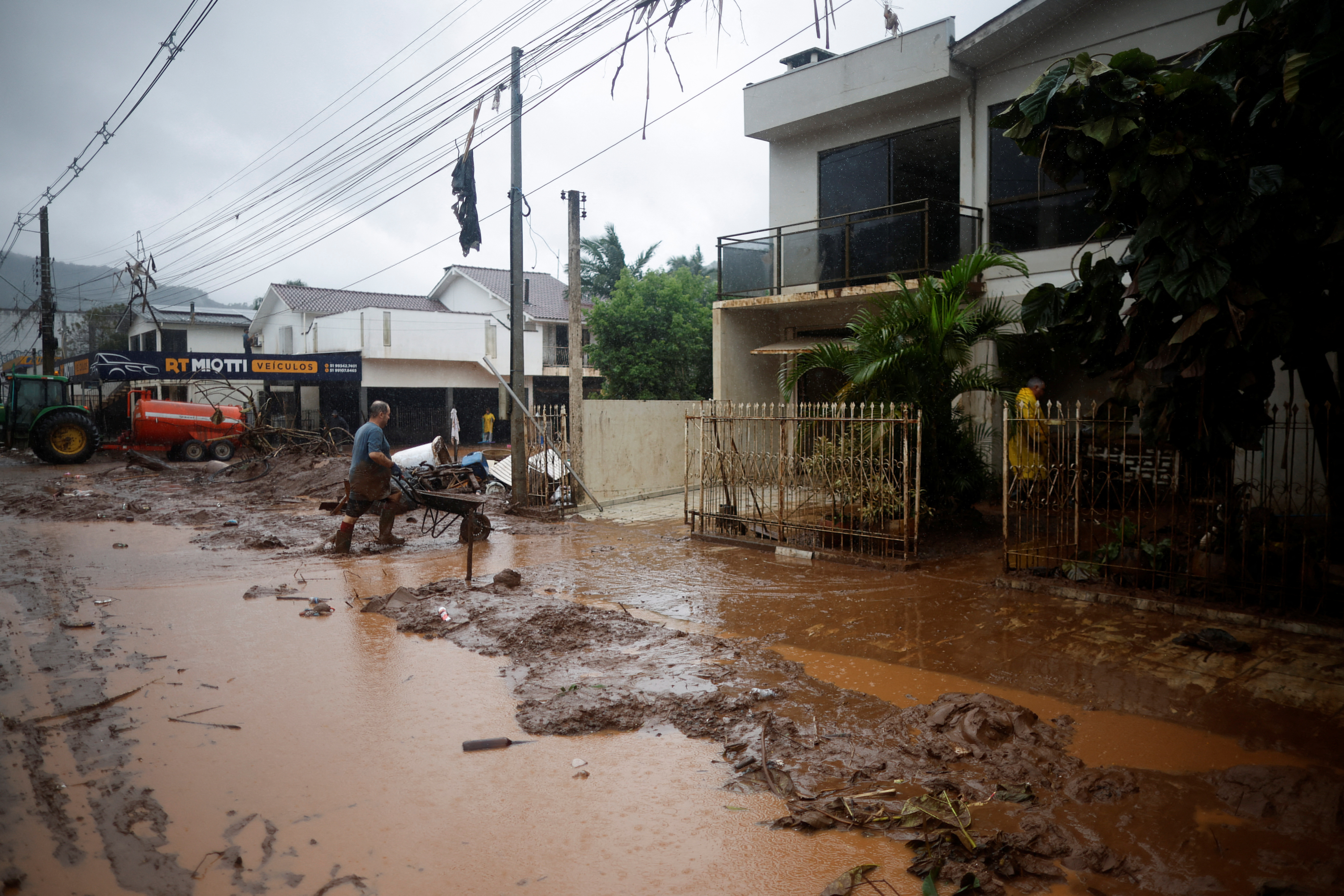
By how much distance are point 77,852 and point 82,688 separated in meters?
2.39

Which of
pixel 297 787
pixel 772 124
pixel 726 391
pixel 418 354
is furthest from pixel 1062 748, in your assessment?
Answer: pixel 418 354

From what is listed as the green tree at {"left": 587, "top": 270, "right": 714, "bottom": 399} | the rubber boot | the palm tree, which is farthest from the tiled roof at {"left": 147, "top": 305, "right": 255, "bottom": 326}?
the palm tree

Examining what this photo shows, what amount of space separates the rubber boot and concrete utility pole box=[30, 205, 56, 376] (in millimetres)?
24779

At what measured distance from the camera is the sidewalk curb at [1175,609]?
622 cm

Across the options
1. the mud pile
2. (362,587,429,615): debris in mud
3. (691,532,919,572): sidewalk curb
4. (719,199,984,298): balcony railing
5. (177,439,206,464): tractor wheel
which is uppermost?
(719,199,984,298): balcony railing

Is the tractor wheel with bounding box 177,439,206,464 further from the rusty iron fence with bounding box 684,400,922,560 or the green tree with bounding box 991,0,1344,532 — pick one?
the green tree with bounding box 991,0,1344,532

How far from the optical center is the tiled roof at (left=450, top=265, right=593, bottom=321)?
38.6m

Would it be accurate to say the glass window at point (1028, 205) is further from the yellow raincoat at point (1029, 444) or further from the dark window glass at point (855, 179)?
the yellow raincoat at point (1029, 444)

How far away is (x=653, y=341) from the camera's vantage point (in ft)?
94.0

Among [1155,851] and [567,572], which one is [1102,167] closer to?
[1155,851]

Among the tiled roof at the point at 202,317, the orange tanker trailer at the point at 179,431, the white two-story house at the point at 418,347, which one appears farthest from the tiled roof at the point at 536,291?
the orange tanker trailer at the point at 179,431

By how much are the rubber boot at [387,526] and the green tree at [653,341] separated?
57.9ft

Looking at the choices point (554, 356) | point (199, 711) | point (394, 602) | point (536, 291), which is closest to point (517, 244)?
point (394, 602)

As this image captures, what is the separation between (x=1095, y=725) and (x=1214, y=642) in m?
1.94
